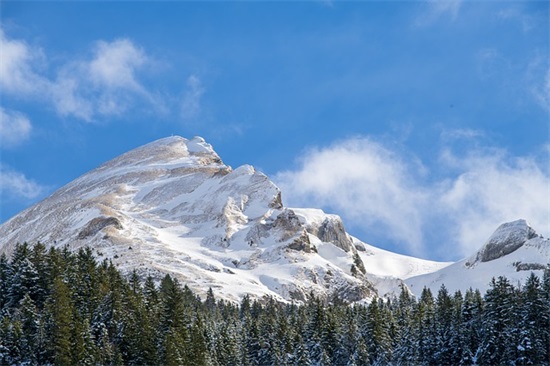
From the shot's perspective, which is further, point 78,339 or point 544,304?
point 544,304

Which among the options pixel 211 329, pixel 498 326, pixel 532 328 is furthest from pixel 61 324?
pixel 532 328

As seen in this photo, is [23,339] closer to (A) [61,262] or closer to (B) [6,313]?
(B) [6,313]

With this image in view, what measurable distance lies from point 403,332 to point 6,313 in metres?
61.3

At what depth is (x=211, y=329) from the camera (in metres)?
149

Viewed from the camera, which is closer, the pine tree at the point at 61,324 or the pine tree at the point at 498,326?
the pine tree at the point at 61,324

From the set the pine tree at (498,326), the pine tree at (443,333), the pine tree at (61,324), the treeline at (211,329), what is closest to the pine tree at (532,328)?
the treeline at (211,329)

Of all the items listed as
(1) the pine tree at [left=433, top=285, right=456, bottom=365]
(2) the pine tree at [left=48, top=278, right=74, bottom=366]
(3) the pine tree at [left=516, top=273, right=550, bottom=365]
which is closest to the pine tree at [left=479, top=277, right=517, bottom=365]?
(3) the pine tree at [left=516, top=273, right=550, bottom=365]

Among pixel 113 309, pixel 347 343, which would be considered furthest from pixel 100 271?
pixel 347 343

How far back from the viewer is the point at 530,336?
412 feet

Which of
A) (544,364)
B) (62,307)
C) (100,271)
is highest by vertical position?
(100,271)

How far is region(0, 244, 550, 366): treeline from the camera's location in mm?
122938

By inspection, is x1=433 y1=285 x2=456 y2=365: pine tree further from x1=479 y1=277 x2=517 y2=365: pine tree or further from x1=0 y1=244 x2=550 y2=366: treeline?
x1=479 y1=277 x2=517 y2=365: pine tree

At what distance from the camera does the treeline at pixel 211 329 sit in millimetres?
122938

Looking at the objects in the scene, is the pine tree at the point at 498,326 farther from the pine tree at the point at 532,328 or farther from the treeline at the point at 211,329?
the pine tree at the point at 532,328
